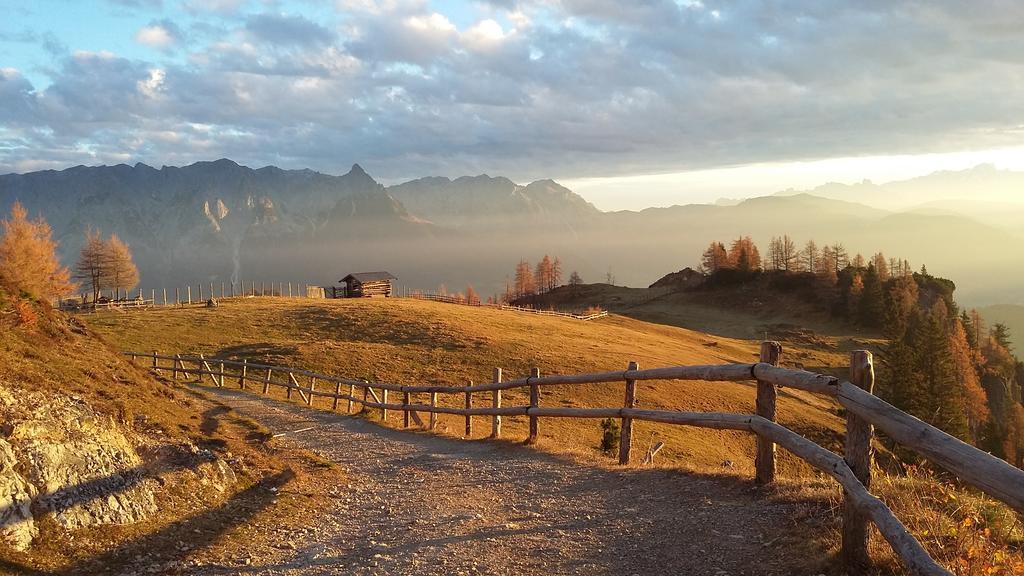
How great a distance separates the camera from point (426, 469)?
11.4 meters

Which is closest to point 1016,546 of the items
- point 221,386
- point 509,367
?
point 221,386

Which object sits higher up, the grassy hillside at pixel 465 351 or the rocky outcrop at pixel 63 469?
the rocky outcrop at pixel 63 469

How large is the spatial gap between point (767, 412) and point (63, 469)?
796 centimetres

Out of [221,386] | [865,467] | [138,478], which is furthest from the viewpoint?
[221,386]

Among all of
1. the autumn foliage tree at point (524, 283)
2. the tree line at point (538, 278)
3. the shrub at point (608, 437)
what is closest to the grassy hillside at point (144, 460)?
the shrub at point (608, 437)

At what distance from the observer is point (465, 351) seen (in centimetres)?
4247

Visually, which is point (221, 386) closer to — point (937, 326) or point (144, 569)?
point (144, 569)

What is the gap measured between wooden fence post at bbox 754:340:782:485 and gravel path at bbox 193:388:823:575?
30cm

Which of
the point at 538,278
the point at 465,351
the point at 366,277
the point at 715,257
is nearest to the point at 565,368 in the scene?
the point at 465,351

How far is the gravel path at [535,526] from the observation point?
6328mm

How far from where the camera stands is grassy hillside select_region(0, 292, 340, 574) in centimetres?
611

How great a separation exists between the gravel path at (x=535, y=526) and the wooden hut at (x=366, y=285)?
83465 mm

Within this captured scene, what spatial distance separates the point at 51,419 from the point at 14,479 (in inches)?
54.6

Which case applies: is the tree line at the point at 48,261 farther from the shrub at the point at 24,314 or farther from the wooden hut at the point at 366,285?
the shrub at the point at 24,314
